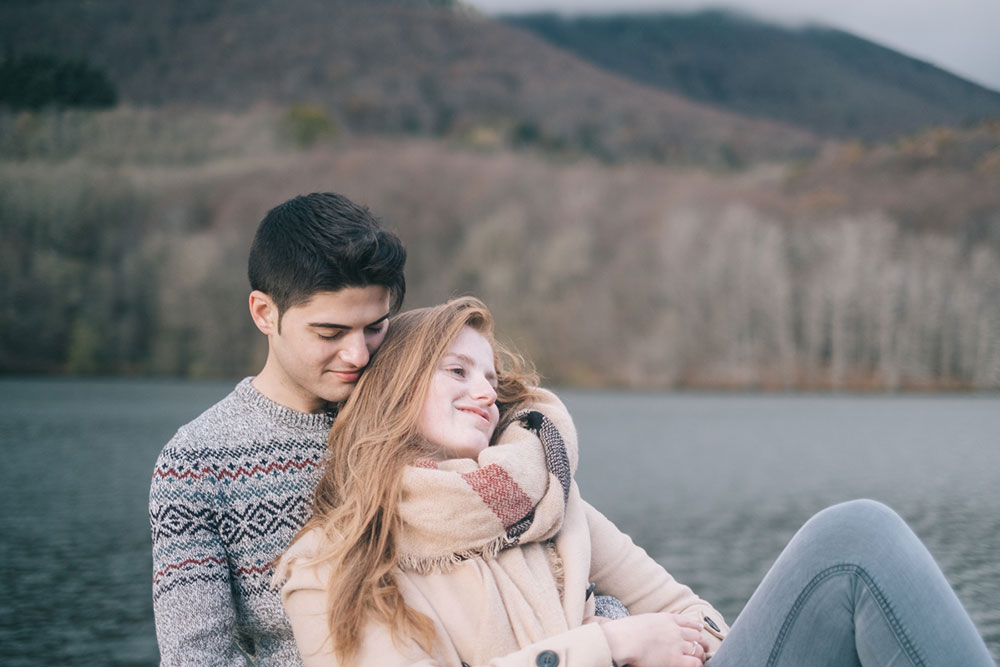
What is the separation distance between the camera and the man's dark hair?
8.93ft

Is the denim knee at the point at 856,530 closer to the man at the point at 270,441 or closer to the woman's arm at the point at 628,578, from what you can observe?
the woman's arm at the point at 628,578

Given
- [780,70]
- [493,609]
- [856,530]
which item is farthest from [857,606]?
[780,70]

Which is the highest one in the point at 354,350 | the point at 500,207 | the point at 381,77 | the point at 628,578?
the point at 381,77

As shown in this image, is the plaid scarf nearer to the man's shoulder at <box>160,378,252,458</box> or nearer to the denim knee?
the man's shoulder at <box>160,378,252,458</box>

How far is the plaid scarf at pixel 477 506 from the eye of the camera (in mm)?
2611

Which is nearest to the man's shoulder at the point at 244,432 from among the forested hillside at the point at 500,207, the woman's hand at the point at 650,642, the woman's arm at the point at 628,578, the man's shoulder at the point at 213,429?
the man's shoulder at the point at 213,429

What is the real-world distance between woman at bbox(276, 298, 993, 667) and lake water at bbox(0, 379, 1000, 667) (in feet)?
25.3

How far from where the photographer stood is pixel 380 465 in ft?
8.84

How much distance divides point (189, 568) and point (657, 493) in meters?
19.2

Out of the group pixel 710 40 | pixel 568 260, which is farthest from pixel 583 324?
pixel 710 40

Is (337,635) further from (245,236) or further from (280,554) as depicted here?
(245,236)

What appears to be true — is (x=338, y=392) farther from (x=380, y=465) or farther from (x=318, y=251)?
(x=318, y=251)

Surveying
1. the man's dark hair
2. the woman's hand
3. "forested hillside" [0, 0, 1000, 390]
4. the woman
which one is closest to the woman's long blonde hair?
the woman

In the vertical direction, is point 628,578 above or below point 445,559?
below
